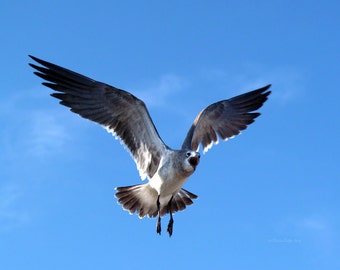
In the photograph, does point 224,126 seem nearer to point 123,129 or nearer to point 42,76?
point 123,129

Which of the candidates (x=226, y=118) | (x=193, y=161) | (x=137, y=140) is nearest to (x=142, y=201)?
(x=137, y=140)

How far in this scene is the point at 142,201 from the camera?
43.9 feet

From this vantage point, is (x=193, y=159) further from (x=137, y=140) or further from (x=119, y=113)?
(x=119, y=113)

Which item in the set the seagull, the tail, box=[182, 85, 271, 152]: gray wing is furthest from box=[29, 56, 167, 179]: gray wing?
box=[182, 85, 271, 152]: gray wing

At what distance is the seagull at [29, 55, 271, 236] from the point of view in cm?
1242

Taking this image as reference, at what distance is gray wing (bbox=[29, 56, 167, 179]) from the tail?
44 centimetres

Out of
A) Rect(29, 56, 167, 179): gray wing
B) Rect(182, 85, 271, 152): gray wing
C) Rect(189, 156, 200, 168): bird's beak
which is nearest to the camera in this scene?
Rect(189, 156, 200, 168): bird's beak

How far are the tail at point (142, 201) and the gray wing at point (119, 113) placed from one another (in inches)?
17.4

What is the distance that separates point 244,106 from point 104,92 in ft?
12.7

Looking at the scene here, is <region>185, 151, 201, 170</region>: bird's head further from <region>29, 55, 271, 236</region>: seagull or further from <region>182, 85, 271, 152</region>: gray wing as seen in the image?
<region>182, 85, 271, 152</region>: gray wing

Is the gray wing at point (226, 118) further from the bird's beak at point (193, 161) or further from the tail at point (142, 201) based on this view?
the bird's beak at point (193, 161)

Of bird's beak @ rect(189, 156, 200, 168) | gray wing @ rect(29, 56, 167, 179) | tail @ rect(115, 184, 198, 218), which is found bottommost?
bird's beak @ rect(189, 156, 200, 168)

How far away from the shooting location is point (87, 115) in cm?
1288

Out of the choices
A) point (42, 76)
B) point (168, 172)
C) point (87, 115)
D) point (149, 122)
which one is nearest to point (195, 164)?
point (168, 172)
